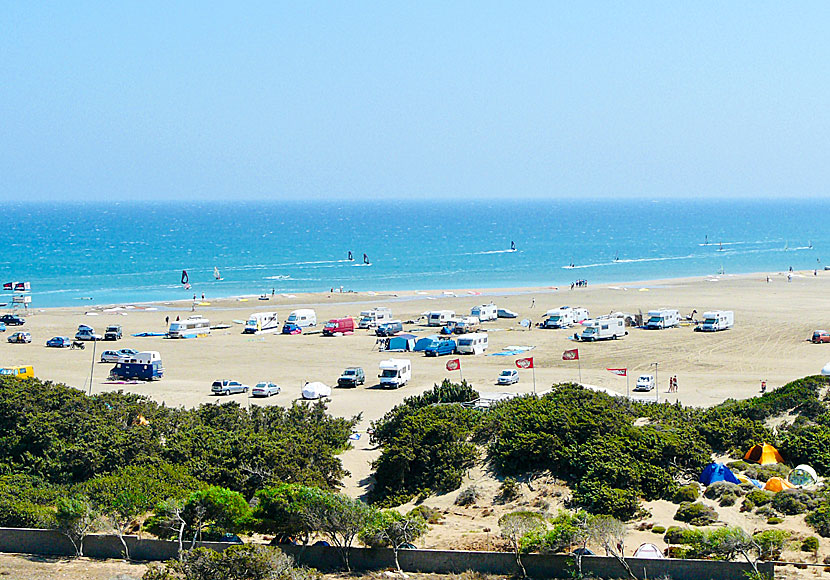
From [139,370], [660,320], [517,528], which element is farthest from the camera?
[660,320]

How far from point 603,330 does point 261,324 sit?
68.1ft

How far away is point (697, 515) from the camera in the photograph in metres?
20.4

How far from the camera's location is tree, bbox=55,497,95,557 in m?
19.5

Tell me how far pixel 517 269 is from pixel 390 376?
225 ft

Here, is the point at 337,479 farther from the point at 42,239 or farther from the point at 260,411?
the point at 42,239

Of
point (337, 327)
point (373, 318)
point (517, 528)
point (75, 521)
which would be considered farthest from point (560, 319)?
point (75, 521)

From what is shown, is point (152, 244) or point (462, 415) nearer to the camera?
point (462, 415)

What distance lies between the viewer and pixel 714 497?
21750mm

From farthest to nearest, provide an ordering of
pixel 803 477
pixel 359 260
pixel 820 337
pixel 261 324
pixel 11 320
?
pixel 359 260, pixel 11 320, pixel 261 324, pixel 820 337, pixel 803 477

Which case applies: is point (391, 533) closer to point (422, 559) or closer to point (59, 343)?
point (422, 559)

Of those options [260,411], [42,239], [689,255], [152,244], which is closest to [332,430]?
[260,411]

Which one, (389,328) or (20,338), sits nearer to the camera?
(20,338)

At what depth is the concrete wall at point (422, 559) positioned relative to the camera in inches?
683

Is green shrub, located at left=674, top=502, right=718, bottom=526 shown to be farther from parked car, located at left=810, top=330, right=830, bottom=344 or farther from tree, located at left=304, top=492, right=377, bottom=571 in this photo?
parked car, located at left=810, top=330, right=830, bottom=344
